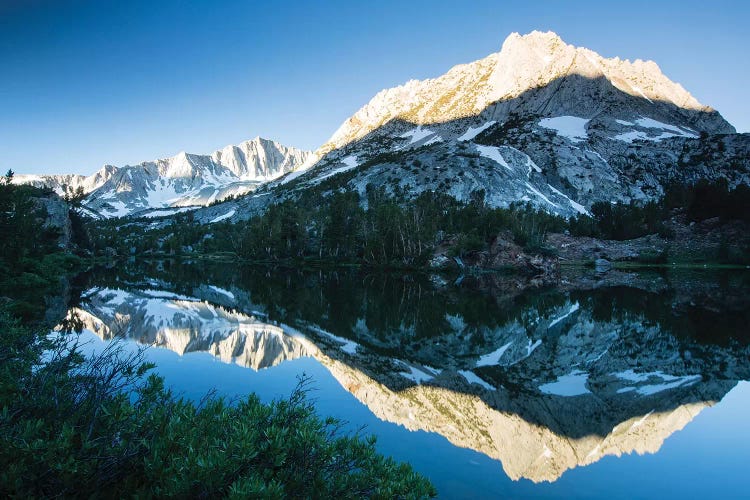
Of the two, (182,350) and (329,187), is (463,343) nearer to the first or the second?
(182,350)

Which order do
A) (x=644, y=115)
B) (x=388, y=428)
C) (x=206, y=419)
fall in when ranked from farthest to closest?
(x=644, y=115) → (x=388, y=428) → (x=206, y=419)

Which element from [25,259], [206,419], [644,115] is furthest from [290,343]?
[644,115]

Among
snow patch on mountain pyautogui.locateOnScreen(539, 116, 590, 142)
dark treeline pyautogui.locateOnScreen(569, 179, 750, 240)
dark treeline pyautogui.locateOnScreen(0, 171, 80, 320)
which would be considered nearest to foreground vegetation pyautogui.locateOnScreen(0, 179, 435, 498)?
dark treeline pyautogui.locateOnScreen(0, 171, 80, 320)

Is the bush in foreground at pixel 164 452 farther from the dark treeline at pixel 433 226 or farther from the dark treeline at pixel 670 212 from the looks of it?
the dark treeline at pixel 670 212

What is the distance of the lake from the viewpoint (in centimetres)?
1034

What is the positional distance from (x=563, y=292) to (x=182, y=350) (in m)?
38.7

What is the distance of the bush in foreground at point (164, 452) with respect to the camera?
16.1ft

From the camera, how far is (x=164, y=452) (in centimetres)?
559

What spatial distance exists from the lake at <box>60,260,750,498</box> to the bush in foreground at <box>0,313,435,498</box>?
110 inches

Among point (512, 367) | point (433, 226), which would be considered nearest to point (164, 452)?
point (512, 367)

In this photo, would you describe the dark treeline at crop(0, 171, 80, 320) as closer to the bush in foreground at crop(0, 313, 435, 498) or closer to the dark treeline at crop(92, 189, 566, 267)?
the bush in foreground at crop(0, 313, 435, 498)

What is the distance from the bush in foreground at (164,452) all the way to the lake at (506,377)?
9.20 feet

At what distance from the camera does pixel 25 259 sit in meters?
48.8

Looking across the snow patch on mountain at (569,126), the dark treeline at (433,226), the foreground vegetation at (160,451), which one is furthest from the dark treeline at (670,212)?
the foreground vegetation at (160,451)
